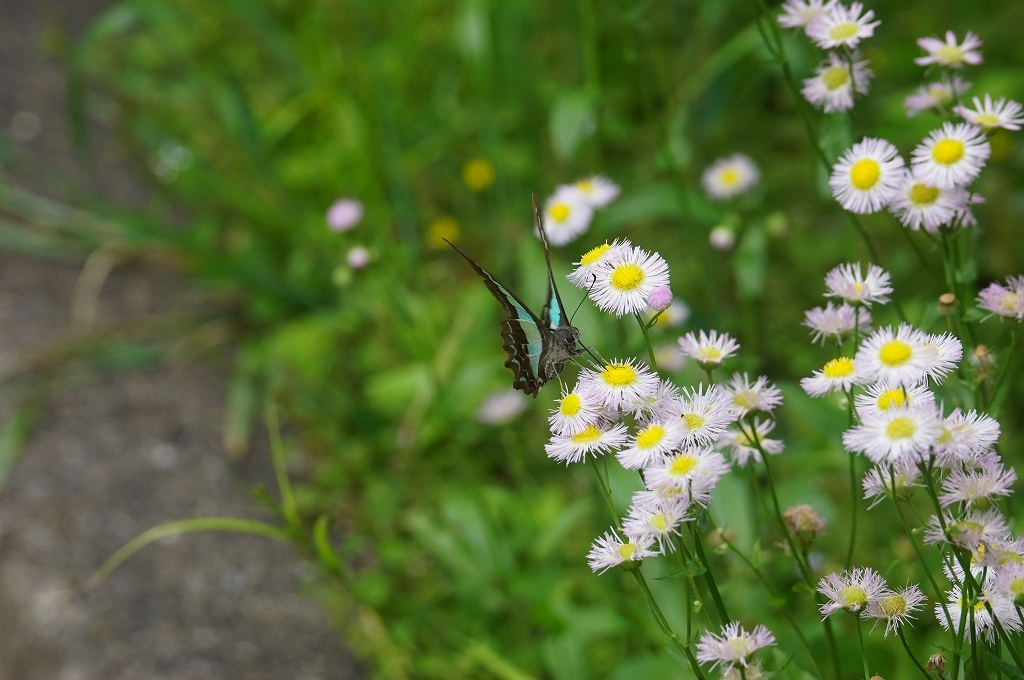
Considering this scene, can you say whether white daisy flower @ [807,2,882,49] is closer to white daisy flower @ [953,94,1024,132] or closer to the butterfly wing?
white daisy flower @ [953,94,1024,132]

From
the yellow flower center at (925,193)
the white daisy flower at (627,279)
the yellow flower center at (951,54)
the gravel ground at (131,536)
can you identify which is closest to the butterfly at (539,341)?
the white daisy flower at (627,279)

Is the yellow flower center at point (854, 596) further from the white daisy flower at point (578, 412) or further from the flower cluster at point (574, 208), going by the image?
the flower cluster at point (574, 208)

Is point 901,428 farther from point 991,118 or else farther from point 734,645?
point 991,118

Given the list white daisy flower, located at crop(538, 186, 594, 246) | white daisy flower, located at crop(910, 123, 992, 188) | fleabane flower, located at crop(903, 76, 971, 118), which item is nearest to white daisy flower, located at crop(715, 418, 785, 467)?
white daisy flower, located at crop(910, 123, 992, 188)

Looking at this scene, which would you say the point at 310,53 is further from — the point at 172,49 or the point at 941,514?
the point at 941,514

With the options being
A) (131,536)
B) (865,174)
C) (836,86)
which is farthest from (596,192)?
(131,536)
